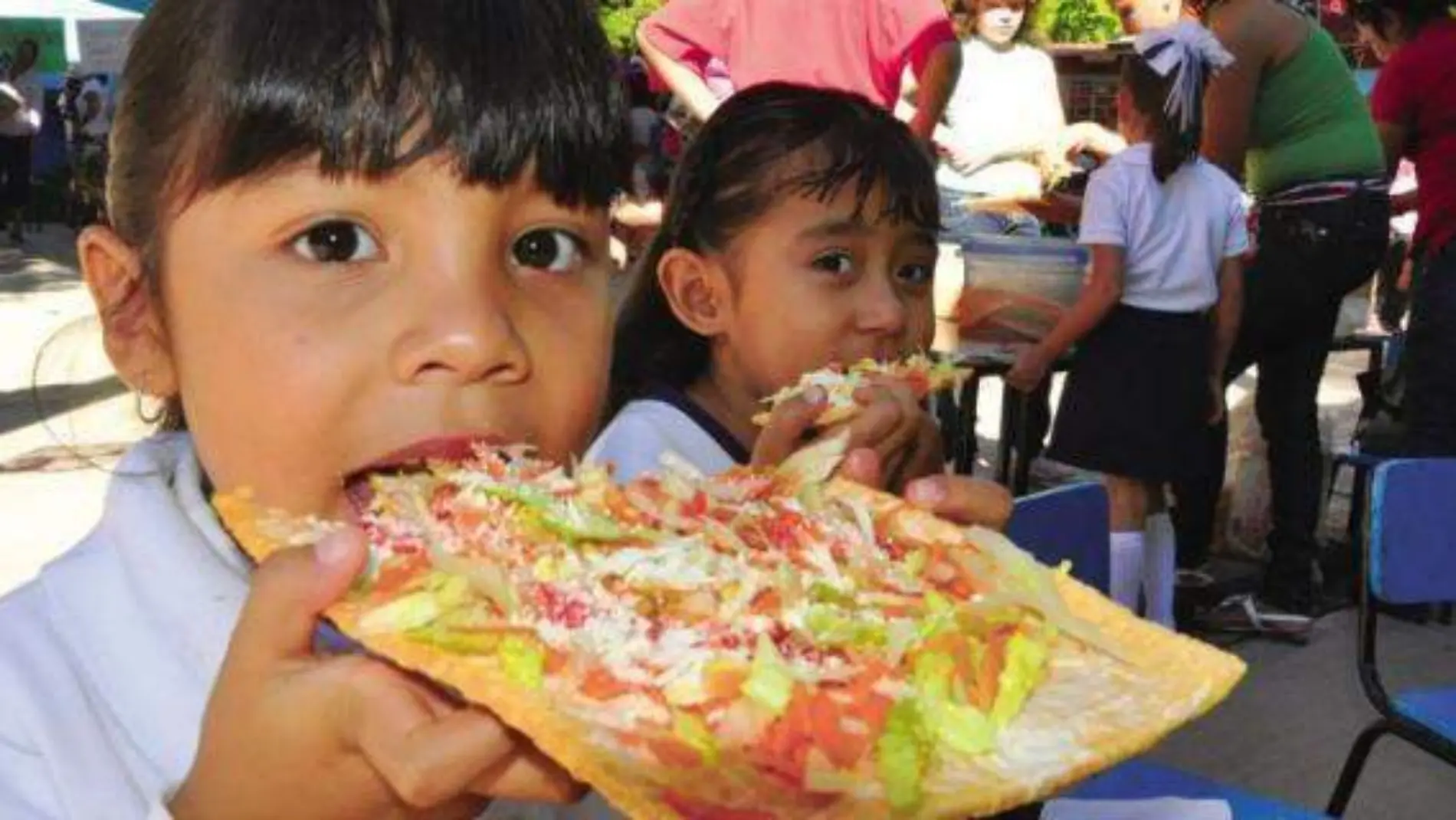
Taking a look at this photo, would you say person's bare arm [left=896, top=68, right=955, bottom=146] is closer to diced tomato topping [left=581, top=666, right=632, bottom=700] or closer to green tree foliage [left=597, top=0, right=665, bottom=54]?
diced tomato topping [left=581, top=666, right=632, bottom=700]

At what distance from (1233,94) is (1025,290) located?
97 cm

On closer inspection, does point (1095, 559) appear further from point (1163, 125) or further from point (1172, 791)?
point (1163, 125)

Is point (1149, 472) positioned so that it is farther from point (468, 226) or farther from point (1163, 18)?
point (468, 226)

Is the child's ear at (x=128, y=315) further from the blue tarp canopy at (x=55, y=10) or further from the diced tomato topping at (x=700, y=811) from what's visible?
the blue tarp canopy at (x=55, y=10)

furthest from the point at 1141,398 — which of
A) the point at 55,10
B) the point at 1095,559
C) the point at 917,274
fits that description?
the point at 55,10

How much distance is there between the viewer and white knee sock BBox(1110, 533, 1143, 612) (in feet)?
15.1

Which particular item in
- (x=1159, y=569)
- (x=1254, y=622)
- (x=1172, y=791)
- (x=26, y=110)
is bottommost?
(x=26, y=110)

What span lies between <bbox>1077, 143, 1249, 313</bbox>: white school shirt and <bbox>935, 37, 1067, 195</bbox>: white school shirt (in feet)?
2.98

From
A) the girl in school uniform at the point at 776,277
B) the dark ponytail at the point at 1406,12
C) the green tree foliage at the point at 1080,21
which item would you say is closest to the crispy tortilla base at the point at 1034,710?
the girl in school uniform at the point at 776,277

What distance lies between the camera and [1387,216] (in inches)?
199

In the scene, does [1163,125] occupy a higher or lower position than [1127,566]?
higher

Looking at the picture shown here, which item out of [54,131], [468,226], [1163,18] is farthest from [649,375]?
[54,131]

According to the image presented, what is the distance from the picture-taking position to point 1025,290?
4.73m

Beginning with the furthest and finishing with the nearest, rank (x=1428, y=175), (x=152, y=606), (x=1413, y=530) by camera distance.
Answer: (x=1428, y=175)
(x=1413, y=530)
(x=152, y=606)
